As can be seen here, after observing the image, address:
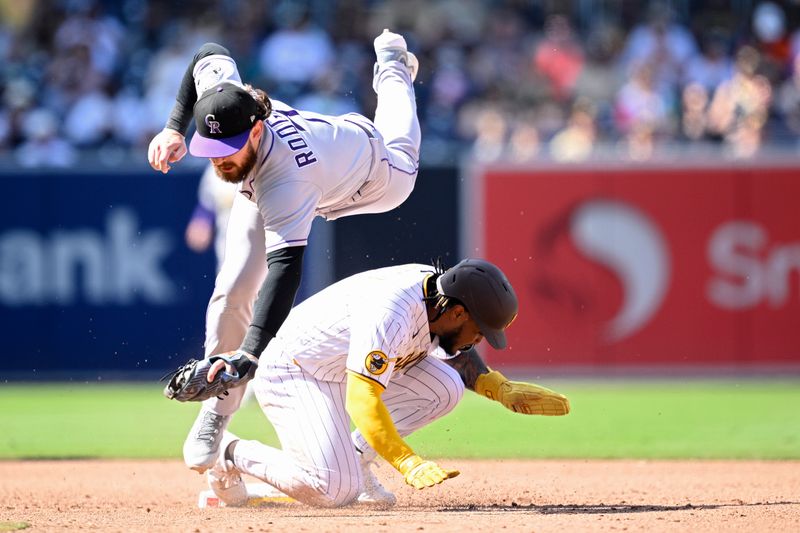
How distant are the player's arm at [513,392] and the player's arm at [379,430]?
828mm

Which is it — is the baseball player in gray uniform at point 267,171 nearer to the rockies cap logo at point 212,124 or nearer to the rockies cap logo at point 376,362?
the rockies cap logo at point 212,124

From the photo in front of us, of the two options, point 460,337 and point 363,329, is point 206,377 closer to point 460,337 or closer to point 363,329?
point 363,329

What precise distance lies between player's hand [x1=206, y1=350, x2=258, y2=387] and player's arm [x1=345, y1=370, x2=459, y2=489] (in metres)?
0.40

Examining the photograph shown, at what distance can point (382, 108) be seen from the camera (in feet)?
21.2

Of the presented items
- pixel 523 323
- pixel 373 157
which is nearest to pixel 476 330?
pixel 373 157

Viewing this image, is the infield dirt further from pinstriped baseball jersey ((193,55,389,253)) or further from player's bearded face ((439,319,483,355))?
pinstriped baseball jersey ((193,55,389,253))

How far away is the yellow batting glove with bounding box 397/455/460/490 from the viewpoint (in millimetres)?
4781

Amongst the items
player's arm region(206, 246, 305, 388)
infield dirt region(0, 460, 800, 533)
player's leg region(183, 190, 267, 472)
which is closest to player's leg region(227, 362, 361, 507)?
infield dirt region(0, 460, 800, 533)

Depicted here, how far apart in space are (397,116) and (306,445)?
1.77 m

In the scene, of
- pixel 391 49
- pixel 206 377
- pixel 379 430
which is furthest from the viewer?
pixel 391 49

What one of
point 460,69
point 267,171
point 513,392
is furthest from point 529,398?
point 460,69

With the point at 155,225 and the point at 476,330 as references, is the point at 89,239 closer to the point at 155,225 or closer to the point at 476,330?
the point at 155,225

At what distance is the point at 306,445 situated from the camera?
18.2ft

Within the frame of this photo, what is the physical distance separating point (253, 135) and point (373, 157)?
77cm
